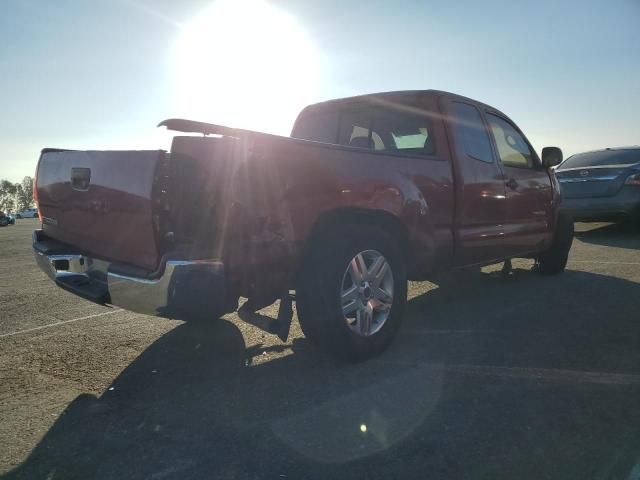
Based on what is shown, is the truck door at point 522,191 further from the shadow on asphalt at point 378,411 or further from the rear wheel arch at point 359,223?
the rear wheel arch at point 359,223

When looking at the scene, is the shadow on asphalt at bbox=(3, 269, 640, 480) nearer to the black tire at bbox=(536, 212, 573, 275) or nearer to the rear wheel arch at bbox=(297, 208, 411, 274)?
the rear wheel arch at bbox=(297, 208, 411, 274)

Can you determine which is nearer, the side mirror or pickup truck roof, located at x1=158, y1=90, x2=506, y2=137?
pickup truck roof, located at x1=158, y1=90, x2=506, y2=137

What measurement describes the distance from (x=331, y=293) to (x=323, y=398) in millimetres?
602

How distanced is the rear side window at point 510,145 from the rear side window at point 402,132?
3.47ft

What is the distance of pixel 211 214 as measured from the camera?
2486mm

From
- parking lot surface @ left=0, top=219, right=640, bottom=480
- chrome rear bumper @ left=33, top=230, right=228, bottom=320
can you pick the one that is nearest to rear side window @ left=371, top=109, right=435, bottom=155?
parking lot surface @ left=0, top=219, right=640, bottom=480

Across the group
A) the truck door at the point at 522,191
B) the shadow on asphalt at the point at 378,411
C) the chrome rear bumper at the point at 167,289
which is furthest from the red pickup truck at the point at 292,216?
the shadow on asphalt at the point at 378,411

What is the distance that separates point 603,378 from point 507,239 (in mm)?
2065

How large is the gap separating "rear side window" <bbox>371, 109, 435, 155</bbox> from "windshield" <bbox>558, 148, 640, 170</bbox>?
22.4ft

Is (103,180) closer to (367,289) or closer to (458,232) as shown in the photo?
(367,289)

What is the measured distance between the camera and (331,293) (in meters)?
2.95

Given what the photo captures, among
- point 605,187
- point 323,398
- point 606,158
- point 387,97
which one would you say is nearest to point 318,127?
point 387,97

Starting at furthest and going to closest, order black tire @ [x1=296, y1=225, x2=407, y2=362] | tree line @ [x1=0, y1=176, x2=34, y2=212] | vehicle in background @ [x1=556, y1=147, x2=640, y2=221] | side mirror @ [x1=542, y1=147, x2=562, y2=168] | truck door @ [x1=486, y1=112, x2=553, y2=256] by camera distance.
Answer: tree line @ [x1=0, y1=176, x2=34, y2=212]
vehicle in background @ [x1=556, y1=147, x2=640, y2=221]
side mirror @ [x1=542, y1=147, x2=562, y2=168]
truck door @ [x1=486, y1=112, x2=553, y2=256]
black tire @ [x1=296, y1=225, x2=407, y2=362]

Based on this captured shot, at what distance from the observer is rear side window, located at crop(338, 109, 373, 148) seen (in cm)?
436
